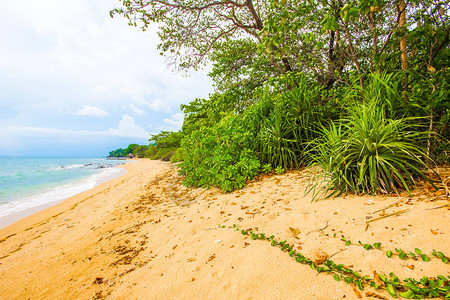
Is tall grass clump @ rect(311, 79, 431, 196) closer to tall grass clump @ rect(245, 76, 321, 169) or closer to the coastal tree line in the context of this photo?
the coastal tree line

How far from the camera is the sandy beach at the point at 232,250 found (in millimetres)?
1432

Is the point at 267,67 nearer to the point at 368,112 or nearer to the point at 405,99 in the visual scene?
the point at 405,99

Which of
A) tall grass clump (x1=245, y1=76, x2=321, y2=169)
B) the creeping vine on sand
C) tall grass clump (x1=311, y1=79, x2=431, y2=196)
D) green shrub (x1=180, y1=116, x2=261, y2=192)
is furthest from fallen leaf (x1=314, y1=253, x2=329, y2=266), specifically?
tall grass clump (x1=245, y1=76, x2=321, y2=169)

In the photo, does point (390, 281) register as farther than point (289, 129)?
No

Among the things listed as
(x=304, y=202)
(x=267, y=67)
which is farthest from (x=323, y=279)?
(x=267, y=67)

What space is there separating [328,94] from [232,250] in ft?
14.8

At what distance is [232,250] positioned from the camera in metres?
1.98

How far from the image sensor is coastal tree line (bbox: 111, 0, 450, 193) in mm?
2578

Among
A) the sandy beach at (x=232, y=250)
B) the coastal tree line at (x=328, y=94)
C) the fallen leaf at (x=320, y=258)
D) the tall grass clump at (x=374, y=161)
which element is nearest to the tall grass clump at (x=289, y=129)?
the coastal tree line at (x=328, y=94)

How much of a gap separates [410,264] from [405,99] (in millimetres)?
3236

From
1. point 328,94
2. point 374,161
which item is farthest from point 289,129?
point 374,161

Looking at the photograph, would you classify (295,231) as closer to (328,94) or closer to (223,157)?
(223,157)

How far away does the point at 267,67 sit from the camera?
797 cm

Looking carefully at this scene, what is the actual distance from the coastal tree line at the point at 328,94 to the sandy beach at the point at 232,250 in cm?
66
